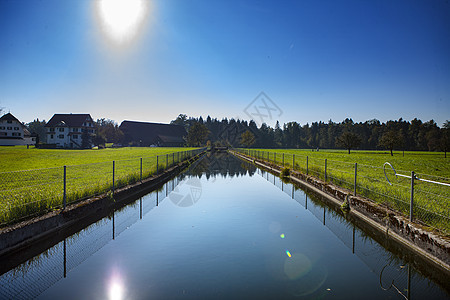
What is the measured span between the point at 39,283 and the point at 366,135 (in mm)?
130988

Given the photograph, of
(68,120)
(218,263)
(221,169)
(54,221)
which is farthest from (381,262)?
(68,120)

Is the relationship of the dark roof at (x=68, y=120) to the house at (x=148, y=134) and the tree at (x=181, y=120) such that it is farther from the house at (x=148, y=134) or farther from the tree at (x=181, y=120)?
the tree at (x=181, y=120)

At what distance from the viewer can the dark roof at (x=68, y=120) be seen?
75375 mm

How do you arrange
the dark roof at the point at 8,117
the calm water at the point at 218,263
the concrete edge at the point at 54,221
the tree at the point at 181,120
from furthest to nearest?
the tree at the point at 181,120 < the dark roof at the point at 8,117 < the concrete edge at the point at 54,221 < the calm water at the point at 218,263

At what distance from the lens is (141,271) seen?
4.16 meters

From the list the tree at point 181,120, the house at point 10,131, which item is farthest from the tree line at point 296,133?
the house at point 10,131

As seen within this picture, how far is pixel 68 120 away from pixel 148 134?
30.5m

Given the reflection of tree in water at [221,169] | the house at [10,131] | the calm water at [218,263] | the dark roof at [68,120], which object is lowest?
the reflection of tree in water at [221,169]

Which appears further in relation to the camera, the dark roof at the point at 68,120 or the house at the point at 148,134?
the house at the point at 148,134

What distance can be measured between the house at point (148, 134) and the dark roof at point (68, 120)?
20.2 meters

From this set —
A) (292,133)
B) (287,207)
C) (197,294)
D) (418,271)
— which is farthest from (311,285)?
(292,133)

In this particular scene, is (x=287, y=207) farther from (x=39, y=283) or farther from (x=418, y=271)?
(x=39, y=283)

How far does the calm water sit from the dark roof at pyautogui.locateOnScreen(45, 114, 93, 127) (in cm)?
8002

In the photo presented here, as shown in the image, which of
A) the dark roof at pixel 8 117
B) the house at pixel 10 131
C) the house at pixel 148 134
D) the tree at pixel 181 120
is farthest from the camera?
the tree at pixel 181 120
